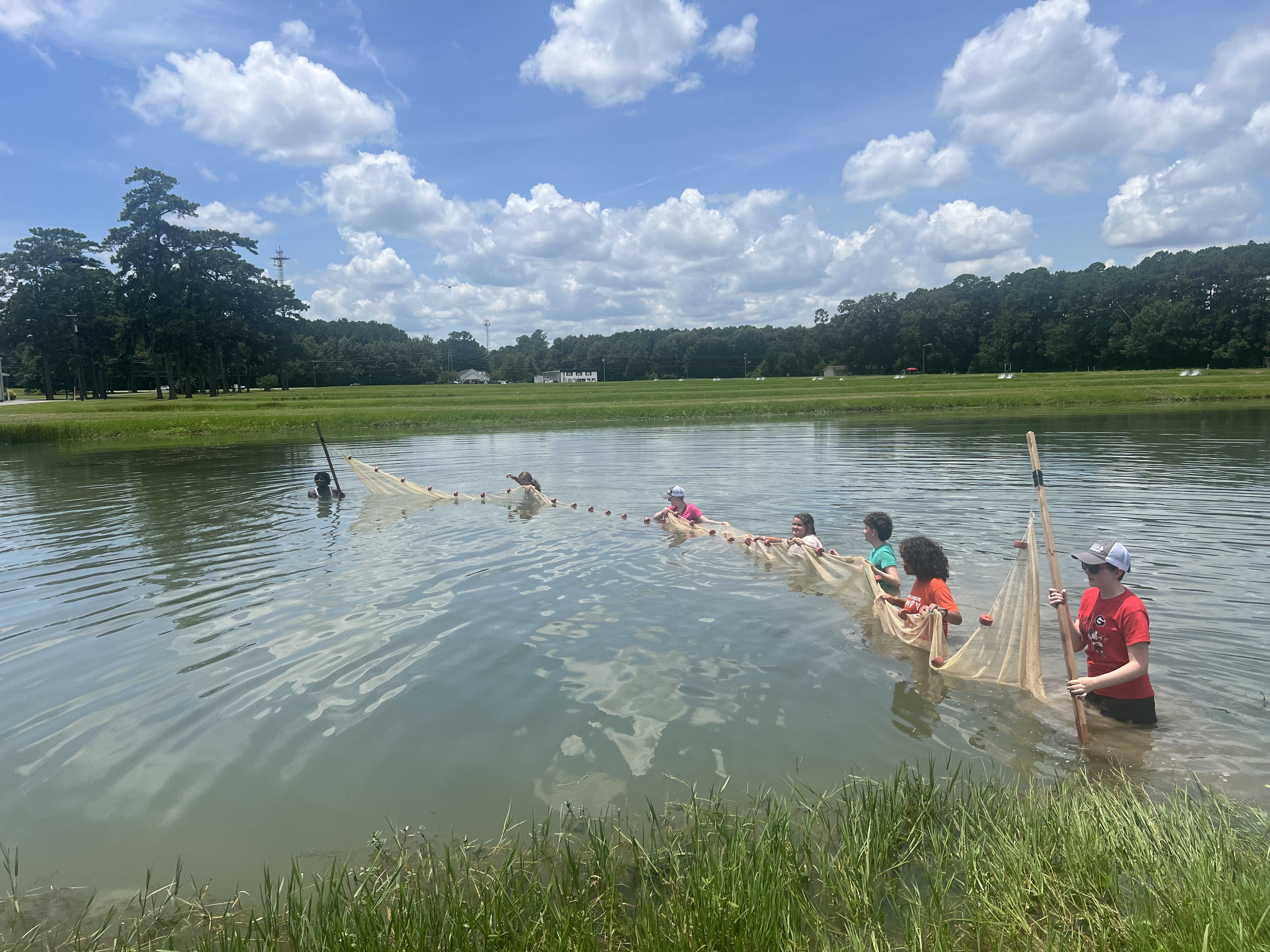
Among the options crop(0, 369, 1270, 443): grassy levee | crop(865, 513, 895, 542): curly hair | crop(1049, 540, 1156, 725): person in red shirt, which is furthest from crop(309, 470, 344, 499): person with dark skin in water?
crop(0, 369, 1270, 443): grassy levee

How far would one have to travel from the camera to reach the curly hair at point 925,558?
8.66 m

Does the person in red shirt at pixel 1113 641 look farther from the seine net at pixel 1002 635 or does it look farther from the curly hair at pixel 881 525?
the curly hair at pixel 881 525

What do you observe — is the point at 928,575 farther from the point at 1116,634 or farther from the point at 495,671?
the point at 495,671

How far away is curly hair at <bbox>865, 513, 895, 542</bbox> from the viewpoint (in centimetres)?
1043

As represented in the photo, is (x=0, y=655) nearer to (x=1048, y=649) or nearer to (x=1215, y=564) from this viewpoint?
(x=1048, y=649)

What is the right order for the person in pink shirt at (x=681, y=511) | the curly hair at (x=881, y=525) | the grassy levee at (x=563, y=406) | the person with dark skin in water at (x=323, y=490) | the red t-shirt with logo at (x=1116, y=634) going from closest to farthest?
1. the red t-shirt with logo at (x=1116, y=634)
2. the curly hair at (x=881, y=525)
3. the person in pink shirt at (x=681, y=511)
4. the person with dark skin in water at (x=323, y=490)
5. the grassy levee at (x=563, y=406)

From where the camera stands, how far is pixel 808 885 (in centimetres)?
453

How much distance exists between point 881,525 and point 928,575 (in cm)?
174

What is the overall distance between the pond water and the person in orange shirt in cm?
66

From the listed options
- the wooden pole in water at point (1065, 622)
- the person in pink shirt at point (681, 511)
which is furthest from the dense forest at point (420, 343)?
the wooden pole in water at point (1065, 622)

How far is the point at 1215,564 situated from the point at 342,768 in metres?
13.1

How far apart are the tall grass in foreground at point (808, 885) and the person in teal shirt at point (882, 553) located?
4.70 m

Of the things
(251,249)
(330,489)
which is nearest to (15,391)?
(251,249)

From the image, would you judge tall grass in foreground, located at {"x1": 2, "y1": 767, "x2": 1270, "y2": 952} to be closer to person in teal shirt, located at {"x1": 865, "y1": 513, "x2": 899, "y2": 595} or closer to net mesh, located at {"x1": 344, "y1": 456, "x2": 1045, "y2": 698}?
net mesh, located at {"x1": 344, "y1": 456, "x2": 1045, "y2": 698}
